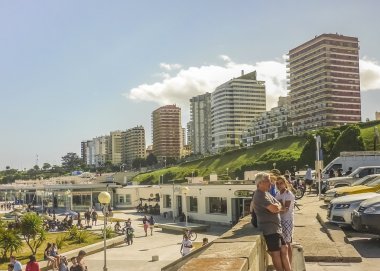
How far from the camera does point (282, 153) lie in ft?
284

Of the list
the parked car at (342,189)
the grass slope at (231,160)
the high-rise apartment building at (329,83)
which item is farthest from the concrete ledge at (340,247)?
the high-rise apartment building at (329,83)

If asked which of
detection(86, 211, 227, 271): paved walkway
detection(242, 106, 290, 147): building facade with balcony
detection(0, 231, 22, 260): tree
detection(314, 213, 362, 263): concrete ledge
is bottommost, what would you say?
detection(86, 211, 227, 271): paved walkway

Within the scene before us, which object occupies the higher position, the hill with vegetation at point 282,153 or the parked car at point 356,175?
the hill with vegetation at point 282,153

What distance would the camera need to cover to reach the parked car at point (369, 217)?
9.23 metres

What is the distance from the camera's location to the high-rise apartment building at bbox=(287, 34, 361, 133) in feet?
450

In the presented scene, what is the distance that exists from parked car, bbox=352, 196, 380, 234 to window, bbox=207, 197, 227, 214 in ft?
93.8

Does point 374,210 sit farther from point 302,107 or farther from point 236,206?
point 302,107

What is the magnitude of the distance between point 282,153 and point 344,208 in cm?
7672

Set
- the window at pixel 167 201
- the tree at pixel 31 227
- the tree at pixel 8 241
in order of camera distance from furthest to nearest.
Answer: the window at pixel 167 201
the tree at pixel 31 227
the tree at pixel 8 241

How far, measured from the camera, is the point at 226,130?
189 meters

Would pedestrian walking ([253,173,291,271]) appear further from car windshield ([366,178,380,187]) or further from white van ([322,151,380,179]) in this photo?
white van ([322,151,380,179])

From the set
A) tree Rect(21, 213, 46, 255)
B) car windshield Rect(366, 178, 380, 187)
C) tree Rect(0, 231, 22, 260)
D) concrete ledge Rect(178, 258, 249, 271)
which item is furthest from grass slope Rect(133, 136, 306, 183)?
concrete ledge Rect(178, 258, 249, 271)

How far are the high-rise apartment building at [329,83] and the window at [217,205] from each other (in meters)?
102

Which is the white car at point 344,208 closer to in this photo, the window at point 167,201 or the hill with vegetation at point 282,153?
the window at point 167,201
